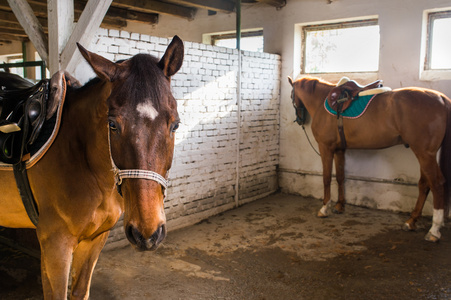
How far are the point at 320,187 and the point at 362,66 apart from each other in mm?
1833

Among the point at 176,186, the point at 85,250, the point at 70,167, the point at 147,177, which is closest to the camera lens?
the point at 147,177

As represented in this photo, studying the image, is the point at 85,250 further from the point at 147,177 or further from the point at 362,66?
the point at 362,66

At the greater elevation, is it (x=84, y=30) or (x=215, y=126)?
(x=84, y=30)

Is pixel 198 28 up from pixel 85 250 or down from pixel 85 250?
up

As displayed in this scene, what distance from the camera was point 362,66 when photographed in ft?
17.6

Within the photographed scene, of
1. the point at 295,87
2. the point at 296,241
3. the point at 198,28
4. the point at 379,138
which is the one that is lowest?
the point at 296,241

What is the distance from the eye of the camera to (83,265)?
6.59 feet

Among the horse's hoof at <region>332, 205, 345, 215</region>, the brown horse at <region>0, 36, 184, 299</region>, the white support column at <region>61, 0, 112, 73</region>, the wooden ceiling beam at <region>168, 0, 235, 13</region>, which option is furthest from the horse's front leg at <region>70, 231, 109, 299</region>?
the wooden ceiling beam at <region>168, 0, 235, 13</region>

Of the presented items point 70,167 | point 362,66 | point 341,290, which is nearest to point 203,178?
point 341,290

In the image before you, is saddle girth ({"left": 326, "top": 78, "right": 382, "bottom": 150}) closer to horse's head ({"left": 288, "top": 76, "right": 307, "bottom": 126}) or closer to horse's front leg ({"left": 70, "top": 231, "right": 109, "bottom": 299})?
horse's head ({"left": 288, "top": 76, "right": 307, "bottom": 126})

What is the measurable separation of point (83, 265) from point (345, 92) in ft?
12.5

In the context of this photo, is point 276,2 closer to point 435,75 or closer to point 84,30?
point 435,75

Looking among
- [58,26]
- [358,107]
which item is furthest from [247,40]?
[58,26]

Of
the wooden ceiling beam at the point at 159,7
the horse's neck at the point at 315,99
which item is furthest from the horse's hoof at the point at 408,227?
the wooden ceiling beam at the point at 159,7
